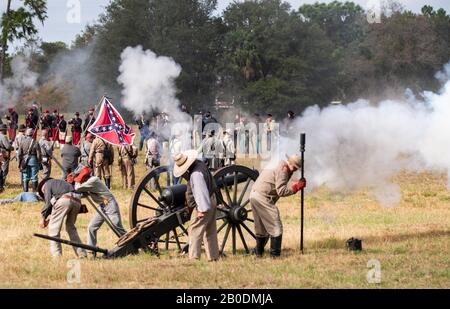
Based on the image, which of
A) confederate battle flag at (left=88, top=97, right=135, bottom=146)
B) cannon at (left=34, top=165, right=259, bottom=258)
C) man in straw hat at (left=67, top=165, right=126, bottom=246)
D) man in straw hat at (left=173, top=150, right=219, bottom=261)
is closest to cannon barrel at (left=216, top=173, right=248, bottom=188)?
cannon at (left=34, top=165, right=259, bottom=258)

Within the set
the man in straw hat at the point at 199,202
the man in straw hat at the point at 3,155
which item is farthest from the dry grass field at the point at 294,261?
the man in straw hat at the point at 3,155

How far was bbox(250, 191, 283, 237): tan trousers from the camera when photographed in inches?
479

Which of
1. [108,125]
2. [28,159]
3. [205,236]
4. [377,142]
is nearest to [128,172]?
[28,159]

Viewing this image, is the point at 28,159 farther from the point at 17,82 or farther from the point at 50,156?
the point at 17,82

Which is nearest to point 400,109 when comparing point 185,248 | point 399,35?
point 185,248

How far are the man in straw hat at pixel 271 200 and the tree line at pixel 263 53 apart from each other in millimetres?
30786

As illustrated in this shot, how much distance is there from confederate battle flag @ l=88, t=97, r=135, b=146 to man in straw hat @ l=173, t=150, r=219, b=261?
7836 mm

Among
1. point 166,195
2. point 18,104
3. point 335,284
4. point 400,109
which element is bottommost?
point 335,284

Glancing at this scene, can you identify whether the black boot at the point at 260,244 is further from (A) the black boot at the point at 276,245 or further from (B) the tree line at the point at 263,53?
(B) the tree line at the point at 263,53

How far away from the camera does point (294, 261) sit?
1180 cm

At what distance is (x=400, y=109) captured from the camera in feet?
54.4

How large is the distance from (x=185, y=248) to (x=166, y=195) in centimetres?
92

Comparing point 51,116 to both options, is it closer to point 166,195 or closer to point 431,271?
point 166,195

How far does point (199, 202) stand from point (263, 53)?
40600 millimetres
